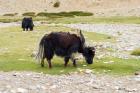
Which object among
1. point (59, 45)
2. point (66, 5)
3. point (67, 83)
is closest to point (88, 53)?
point (59, 45)

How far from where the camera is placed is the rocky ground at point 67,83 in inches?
622

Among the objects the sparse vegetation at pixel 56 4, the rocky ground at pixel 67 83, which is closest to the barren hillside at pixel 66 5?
the sparse vegetation at pixel 56 4

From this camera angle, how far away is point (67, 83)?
1717cm

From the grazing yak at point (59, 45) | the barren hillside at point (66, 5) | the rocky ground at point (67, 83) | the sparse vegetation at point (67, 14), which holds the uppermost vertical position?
the grazing yak at point (59, 45)

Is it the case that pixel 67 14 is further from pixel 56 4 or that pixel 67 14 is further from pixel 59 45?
pixel 59 45

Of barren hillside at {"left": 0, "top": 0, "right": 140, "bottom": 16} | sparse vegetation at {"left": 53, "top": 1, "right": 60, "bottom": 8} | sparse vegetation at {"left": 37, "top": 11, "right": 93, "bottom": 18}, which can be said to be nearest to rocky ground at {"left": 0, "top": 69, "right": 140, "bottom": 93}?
sparse vegetation at {"left": 37, "top": 11, "right": 93, "bottom": 18}

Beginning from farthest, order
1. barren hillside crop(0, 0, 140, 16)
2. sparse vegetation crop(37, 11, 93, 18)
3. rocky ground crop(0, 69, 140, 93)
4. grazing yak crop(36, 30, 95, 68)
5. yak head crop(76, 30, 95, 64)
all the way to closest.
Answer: barren hillside crop(0, 0, 140, 16) → sparse vegetation crop(37, 11, 93, 18) → yak head crop(76, 30, 95, 64) → grazing yak crop(36, 30, 95, 68) → rocky ground crop(0, 69, 140, 93)

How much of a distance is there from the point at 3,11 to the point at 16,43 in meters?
78.1

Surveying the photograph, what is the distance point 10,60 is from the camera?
23328mm

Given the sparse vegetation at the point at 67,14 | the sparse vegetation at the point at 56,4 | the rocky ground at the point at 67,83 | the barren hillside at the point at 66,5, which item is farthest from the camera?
the sparse vegetation at the point at 56,4

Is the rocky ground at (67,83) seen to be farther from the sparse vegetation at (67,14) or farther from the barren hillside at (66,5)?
the barren hillside at (66,5)

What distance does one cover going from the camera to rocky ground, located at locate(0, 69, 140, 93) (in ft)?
51.9

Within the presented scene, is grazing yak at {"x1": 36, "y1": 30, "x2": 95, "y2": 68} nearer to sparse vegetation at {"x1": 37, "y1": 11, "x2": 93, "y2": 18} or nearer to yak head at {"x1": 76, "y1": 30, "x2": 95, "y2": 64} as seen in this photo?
yak head at {"x1": 76, "y1": 30, "x2": 95, "y2": 64}

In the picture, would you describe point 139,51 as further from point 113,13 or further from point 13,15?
point 13,15
